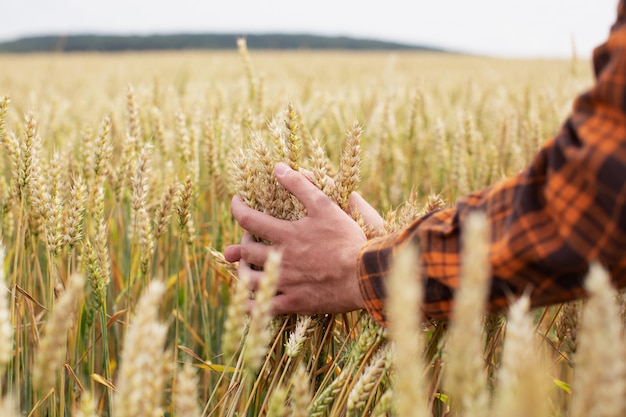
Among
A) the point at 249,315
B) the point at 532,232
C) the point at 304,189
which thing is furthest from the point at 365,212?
the point at 532,232

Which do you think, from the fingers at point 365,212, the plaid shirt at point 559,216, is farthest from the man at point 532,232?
the fingers at point 365,212

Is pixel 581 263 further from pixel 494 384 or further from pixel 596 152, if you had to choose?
pixel 494 384

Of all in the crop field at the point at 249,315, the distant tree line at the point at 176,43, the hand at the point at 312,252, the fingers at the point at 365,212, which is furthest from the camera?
the distant tree line at the point at 176,43

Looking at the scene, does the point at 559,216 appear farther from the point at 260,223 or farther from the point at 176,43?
the point at 176,43

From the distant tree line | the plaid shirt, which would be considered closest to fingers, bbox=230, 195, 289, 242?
the plaid shirt

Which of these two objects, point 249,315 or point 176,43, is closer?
point 249,315

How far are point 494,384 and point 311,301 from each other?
337mm

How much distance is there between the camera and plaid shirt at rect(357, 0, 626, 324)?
2.22 ft

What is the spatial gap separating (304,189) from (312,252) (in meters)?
0.12

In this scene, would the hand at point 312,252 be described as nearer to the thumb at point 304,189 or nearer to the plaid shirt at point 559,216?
the thumb at point 304,189

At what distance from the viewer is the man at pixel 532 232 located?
68cm

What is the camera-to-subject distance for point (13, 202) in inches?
56.1

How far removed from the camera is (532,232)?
2.44ft

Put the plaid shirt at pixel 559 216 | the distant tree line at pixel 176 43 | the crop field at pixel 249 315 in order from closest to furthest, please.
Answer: the crop field at pixel 249 315
the plaid shirt at pixel 559 216
the distant tree line at pixel 176 43
